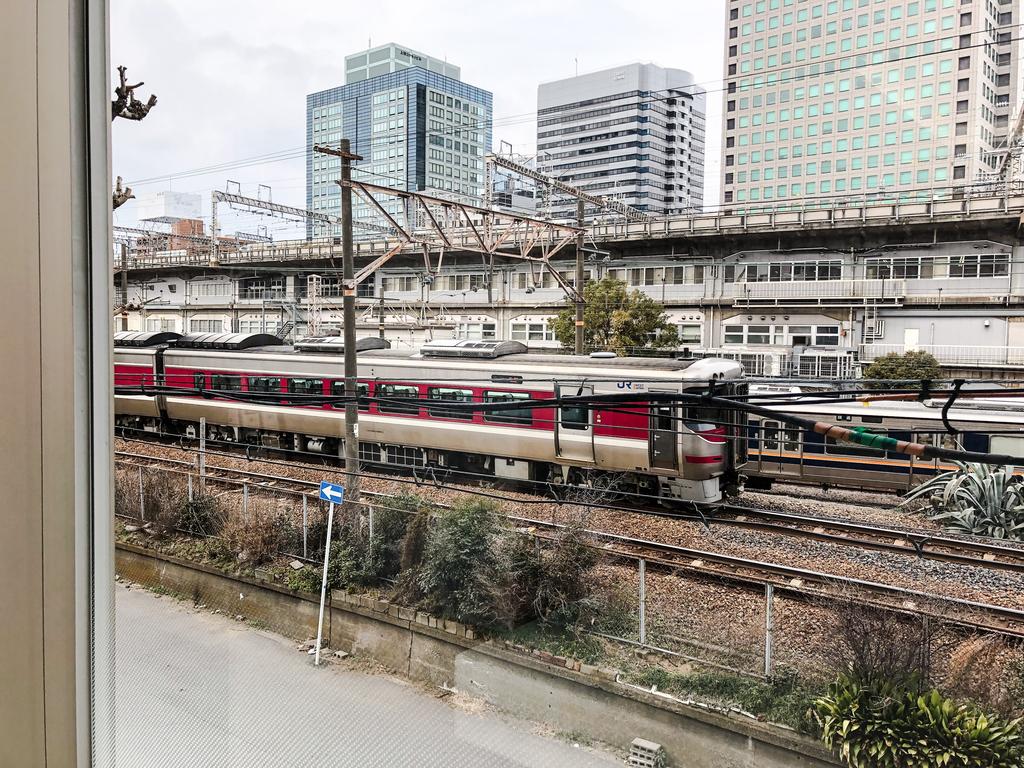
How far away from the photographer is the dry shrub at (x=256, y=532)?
10.5ft

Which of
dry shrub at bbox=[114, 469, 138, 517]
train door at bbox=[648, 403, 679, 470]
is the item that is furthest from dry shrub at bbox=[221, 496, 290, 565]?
train door at bbox=[648, 403, 679, 470]

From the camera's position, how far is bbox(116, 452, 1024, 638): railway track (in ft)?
8.65

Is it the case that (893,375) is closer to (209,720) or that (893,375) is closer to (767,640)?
(767,640)

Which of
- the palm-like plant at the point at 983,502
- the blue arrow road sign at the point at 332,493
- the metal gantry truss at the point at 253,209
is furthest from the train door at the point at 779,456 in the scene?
the metal gantry truss at the point at 253,209

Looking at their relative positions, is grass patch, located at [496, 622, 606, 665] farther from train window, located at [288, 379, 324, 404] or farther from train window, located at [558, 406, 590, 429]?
train window, located at [288, 379, 324, 404]

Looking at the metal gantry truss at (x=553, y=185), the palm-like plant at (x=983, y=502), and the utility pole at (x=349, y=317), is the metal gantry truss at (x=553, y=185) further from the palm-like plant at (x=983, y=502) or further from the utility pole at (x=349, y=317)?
the palm-like plant at (x=983, y=502)

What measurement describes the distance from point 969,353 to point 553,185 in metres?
1.67

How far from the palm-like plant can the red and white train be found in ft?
3.76

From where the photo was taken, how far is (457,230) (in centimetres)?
390

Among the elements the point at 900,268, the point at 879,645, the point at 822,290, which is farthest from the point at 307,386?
the point at 879,645

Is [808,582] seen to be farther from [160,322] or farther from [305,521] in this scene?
[160,322]

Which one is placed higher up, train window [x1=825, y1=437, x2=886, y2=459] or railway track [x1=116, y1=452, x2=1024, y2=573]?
train window [x1=825, y1=437, x2=886, y2=459]

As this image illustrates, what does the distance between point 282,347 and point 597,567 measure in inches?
151

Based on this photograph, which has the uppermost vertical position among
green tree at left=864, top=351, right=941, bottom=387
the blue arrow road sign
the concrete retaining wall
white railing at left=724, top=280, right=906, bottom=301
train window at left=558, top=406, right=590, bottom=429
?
white railing at left=724, top=280, right=906, bottom=301
